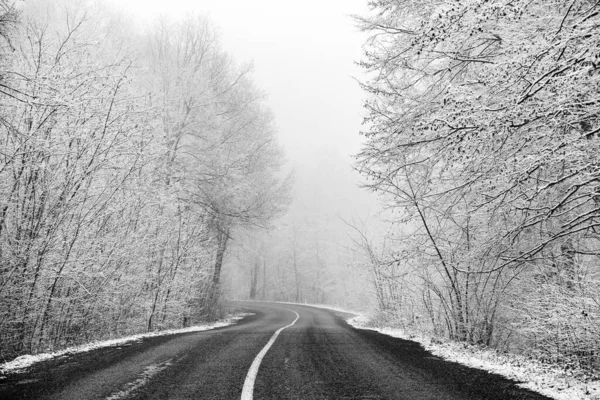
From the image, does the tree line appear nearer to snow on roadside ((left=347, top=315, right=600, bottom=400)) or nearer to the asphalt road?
the asphalt road

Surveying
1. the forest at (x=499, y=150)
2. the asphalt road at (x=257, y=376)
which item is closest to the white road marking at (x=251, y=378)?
the asphalt road at (x=257, y=376)

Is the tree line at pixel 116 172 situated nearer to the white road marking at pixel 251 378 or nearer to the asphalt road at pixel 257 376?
the asphalt road at pixel 257 376

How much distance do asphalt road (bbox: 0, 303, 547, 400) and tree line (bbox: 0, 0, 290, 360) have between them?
7.00 feet

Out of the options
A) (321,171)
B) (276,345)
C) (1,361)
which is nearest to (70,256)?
(1,361)

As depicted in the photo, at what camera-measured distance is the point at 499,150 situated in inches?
186

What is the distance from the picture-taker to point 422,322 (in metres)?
12.1

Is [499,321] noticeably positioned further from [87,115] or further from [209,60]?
[209,60]

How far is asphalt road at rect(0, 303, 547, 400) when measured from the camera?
149 inches

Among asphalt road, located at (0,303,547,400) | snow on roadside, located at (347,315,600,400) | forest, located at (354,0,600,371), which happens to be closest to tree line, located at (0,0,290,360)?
asphalt road, located at (0,303,547,400)

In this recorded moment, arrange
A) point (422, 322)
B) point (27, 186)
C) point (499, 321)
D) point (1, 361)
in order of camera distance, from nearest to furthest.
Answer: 1. point (1, 361)
2. point (27, 186)
3. point (499, 321)
4. point (422, 322)

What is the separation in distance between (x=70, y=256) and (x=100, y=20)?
45.6ft

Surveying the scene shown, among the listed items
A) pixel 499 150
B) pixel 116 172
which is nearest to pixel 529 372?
pixel 499 150

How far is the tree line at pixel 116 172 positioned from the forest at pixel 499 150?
4836 millimetres

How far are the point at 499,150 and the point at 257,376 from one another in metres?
4.08
